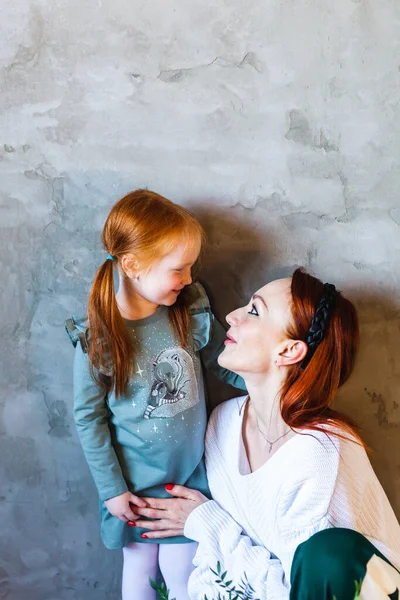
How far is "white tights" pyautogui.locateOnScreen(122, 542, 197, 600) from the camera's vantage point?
1801mm

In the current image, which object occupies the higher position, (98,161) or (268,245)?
(98,161)

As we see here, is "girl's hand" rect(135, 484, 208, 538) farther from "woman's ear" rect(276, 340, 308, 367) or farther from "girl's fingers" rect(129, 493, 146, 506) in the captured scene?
"woman's ear" rect(276, 340, 308, 367)

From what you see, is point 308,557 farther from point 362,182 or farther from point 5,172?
point 5,172

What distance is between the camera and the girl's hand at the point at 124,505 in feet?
5.52

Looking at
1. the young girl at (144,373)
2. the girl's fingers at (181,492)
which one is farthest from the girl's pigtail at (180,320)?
the girl's fingers at (181,492)

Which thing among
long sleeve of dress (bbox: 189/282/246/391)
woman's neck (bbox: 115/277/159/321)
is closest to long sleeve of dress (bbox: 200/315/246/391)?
long sleeve of dress (bbox: 189/282/246/391)

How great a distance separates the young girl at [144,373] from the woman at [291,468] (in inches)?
4.1

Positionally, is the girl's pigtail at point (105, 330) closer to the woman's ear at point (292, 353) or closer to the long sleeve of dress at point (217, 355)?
the long sleeve of dress at point (217, 355)

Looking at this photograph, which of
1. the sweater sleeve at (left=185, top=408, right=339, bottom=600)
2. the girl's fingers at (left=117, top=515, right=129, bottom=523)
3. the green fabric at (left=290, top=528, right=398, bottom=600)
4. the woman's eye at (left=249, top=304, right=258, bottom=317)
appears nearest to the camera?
the green fabric at (left=290, top=528, right=398, bottom=600)

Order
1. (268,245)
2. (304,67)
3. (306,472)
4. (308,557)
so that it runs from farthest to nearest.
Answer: (268,245) < (304,67) < (306,472) < (308,557)

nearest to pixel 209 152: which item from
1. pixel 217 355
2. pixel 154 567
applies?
pixel 217 355

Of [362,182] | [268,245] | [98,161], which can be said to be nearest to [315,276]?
[268,245]

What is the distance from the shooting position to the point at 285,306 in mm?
1569

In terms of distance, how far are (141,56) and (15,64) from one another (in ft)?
1.05
